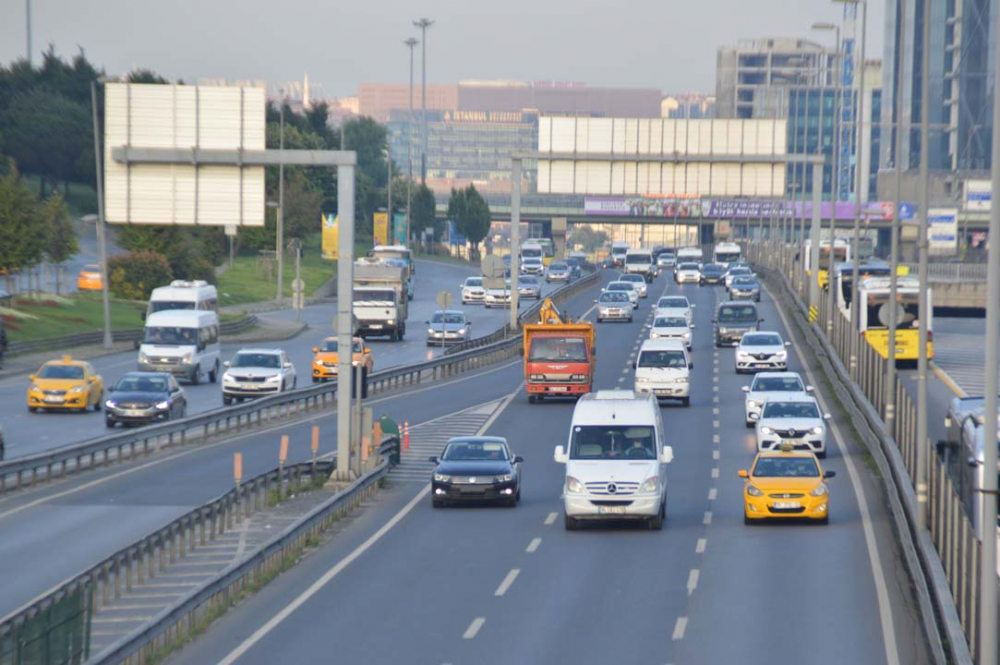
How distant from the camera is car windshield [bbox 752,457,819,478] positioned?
29.1 metres

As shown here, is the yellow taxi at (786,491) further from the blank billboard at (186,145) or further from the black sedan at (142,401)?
the black sedan at (142,401)

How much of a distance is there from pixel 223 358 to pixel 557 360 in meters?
22.6

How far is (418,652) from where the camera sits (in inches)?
750

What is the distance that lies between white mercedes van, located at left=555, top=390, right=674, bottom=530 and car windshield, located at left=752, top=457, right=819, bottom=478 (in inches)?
70.8

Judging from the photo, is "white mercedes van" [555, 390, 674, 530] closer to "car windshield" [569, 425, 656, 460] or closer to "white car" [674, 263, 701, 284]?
"car windshield" [569, 425, 656, 460]

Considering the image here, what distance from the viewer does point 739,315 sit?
6656 cm

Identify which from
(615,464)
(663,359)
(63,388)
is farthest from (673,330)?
(615,464)

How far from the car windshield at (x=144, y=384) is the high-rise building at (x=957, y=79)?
128m

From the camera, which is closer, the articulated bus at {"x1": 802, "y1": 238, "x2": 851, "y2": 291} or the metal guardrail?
the metal guardrail

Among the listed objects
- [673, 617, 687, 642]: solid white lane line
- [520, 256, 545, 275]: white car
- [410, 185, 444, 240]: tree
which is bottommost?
[673, 617, 687, 642]: solid white lane line

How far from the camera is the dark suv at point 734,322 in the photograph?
66125 mm

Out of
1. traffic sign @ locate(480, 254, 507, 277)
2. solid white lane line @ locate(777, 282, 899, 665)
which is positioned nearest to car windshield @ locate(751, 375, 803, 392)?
solid white lane line @ locate(777, 282, 899, 665)

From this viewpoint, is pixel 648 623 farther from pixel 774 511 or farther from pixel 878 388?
pixel 878 388

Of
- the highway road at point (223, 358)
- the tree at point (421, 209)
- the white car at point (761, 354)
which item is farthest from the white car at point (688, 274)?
the tree at point (421, 209)
